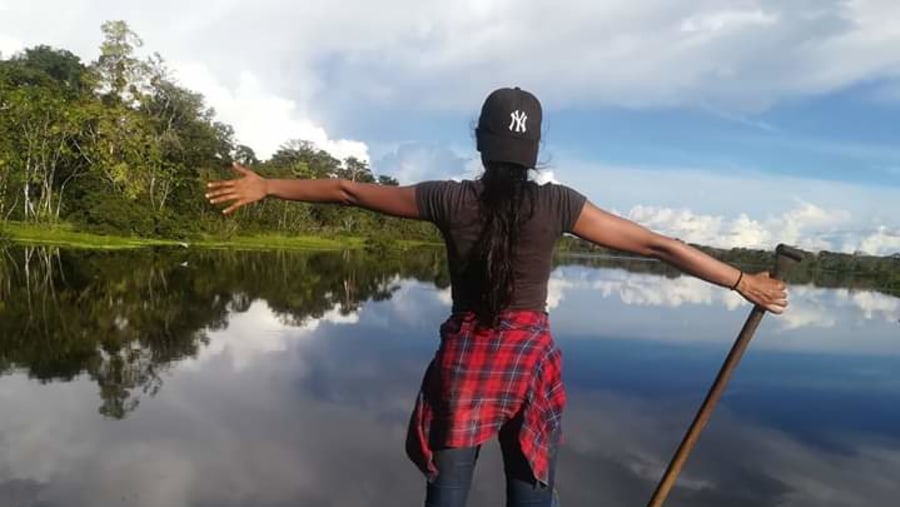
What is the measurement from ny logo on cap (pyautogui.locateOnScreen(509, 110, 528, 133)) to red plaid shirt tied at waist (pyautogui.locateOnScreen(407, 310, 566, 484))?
0.61 meters

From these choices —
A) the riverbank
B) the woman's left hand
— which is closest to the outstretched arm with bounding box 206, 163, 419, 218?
the woman's left hand

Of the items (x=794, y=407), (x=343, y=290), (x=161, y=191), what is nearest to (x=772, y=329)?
(x=794, y=407)

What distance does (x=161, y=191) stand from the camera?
5231 cm

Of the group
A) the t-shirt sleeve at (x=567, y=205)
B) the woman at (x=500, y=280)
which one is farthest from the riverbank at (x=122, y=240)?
the t-shirt sleeve at (x=567, y=205)

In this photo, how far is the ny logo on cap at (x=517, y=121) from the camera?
233 cm

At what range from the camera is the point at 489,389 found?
7.92ft

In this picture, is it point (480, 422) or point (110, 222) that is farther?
point (110, 222)

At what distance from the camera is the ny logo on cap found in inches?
91.8

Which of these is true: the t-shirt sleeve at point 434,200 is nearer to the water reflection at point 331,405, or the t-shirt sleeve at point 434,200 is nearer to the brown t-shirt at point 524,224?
the brown t-shirt at point 524,224

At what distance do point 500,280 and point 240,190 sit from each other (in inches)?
37.5

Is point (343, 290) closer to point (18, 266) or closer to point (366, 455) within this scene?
point (18, 266)

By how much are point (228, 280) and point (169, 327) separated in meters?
11.5

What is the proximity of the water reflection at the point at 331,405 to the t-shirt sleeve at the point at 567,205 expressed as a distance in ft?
16.9

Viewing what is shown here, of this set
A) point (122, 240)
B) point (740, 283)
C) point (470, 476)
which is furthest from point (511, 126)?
point (122, 240)
